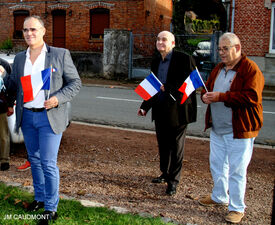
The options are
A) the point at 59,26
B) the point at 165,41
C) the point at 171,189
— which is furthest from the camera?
the point at 59,26

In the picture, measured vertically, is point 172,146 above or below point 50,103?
below

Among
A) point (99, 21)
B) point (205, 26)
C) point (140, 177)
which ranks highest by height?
point (205, 26)

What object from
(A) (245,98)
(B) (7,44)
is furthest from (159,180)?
(B) (7,44)

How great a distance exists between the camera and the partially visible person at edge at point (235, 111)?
4117mm

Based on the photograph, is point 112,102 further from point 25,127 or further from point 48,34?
point 48,34

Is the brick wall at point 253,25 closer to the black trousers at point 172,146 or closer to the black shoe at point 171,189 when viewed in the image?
the black trousers at point 172,146

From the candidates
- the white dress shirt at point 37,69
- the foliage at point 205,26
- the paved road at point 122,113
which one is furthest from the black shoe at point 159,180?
the foliage at point 205,26

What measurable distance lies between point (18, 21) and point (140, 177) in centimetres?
2554

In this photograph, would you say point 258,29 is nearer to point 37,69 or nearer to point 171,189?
point 171,189

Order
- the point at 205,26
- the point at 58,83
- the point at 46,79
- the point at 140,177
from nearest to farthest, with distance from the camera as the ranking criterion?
the point at 46,79 → the point at 58,83 → the point at 140,177 → the point at 205,26

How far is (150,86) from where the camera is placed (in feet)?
16.5

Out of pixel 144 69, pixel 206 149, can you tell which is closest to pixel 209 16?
pixel 144 69

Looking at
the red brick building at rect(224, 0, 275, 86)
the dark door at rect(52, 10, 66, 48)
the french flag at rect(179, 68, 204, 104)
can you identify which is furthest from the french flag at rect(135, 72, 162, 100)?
the dark door at rect(52, 10, 66, 48)

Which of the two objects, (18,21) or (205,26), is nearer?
(18,21)
